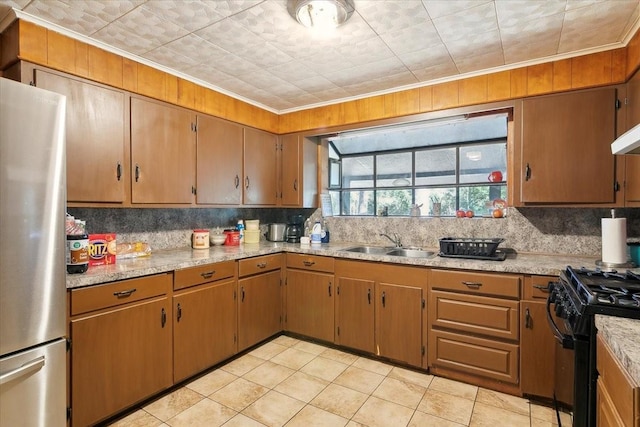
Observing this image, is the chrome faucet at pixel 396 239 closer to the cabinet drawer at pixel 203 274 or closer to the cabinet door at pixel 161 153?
the cabinet drawer at pixel 203 274

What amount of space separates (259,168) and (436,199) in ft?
6.25

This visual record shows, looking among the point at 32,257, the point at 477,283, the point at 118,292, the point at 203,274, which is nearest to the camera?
the point at 32,257

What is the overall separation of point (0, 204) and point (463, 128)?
13.8 ft

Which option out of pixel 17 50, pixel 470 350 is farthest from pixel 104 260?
pixel 470 350

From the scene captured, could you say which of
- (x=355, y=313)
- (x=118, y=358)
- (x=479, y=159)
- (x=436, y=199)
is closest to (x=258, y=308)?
(x=355, y=313)

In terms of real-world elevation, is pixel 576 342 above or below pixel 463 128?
below

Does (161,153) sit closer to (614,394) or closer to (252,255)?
(252,255)

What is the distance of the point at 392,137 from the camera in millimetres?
4449

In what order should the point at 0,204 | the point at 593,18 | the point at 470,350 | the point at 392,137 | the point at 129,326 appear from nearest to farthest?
the point at 0,204 → the point at 593,18 → the point at 129,326 → the point at 470,350 → the point at 392,137

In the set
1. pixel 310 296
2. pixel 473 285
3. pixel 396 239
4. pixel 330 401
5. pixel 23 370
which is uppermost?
pixel 396 239

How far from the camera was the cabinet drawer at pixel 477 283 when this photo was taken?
2193 mm

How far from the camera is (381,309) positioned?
270 centimetres

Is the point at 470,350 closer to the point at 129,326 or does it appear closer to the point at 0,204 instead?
the point at 129,326

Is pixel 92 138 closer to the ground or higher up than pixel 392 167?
closer to the ground
